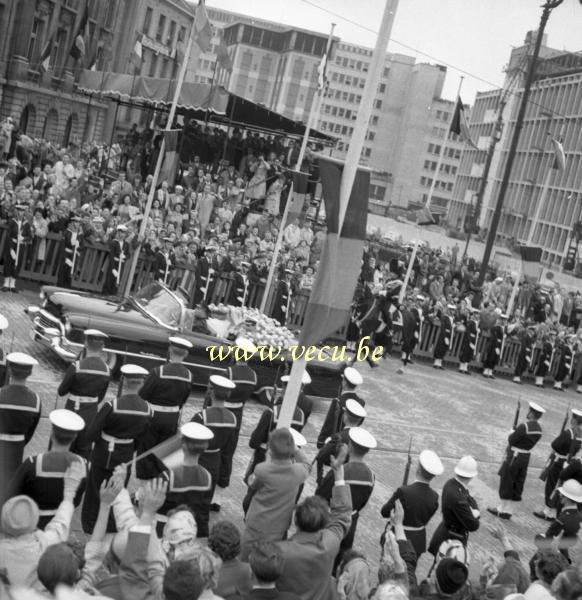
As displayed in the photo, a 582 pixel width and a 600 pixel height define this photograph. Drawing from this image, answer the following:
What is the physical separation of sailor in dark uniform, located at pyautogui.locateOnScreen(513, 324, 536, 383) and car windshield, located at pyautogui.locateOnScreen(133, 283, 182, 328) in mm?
11686

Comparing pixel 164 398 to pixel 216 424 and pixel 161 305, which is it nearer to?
pixel 216 424

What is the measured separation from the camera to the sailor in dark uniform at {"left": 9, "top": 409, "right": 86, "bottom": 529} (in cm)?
618

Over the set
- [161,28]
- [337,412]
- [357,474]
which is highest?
[161,28]

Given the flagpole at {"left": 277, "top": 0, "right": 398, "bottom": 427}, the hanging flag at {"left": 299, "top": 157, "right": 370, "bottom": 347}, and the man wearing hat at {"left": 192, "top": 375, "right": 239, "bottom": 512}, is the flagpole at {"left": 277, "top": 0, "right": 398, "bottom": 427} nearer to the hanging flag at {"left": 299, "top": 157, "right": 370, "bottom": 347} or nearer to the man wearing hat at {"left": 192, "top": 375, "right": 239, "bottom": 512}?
the hanging flag at {"left": 299, "top": 157, "right": 370, "bottom": 347}

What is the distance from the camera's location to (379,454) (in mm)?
13203

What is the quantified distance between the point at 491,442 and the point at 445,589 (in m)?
9.83

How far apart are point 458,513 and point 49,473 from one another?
3.77 metres

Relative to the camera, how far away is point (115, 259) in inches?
710

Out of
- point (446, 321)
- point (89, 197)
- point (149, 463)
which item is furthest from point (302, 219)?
point (149, 463)

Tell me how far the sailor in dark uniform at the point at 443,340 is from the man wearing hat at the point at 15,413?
1492 centimetres

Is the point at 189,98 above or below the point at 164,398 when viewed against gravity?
above

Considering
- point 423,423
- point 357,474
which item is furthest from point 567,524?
point 423,423

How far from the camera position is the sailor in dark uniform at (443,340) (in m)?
21.4

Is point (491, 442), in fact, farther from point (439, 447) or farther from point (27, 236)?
point (27, 236)
